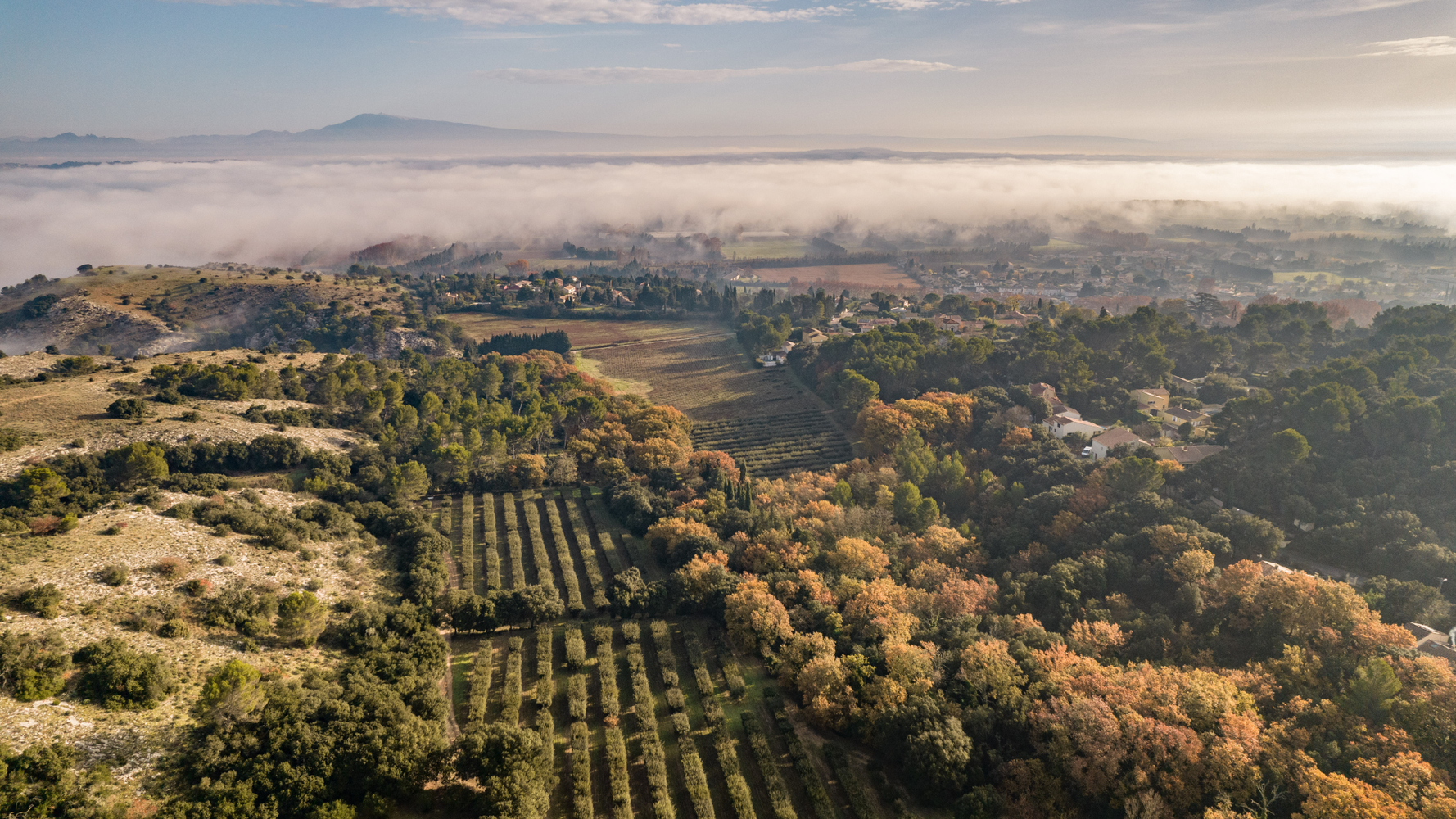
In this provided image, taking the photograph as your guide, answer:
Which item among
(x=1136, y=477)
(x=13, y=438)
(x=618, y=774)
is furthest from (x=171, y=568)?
(x=1136, y=477)

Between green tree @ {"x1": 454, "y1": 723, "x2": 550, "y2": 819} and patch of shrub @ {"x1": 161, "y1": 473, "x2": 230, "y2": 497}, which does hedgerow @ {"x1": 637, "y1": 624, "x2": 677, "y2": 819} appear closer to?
green tree @ {"x1": 454, "y1": 723, "x2": 550, "y2": 819}

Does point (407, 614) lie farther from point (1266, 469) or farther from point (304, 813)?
point (1266, 469)

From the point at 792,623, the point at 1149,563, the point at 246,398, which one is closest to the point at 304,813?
the point at 792,623

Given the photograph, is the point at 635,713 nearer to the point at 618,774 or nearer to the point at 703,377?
the point at 618,774

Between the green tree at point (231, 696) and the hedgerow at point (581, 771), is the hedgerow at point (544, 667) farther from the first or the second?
the green tree at point (231, 696)

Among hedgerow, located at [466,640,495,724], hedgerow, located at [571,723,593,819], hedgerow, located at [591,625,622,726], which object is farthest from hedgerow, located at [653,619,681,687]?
hedgerow, located at [466,640,495,724]
